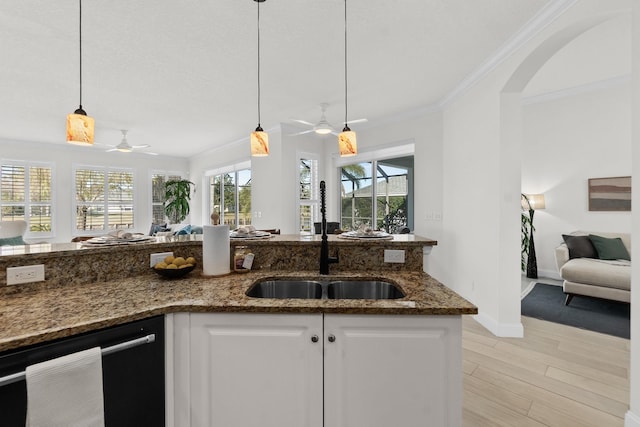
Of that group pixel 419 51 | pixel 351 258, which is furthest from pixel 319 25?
pixel 351 258

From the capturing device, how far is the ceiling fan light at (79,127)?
1.93 m

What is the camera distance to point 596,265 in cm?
336

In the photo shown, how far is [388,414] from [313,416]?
0.97 feet

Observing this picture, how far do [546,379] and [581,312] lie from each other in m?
1.80

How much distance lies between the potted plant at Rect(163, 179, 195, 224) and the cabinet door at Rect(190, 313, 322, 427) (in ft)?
22.2

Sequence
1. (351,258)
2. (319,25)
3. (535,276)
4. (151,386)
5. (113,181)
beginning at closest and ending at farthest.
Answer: (151,386)
(351,258)
(319,25)
(535,276)
(113,181)

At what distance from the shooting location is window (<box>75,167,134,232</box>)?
257 inches

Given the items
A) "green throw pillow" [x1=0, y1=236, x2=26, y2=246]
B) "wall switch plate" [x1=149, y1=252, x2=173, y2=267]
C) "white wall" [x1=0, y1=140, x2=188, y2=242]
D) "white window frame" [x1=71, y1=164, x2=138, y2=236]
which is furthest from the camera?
"white window frame" [x1=71, y1=164, x2=138, y2=236]

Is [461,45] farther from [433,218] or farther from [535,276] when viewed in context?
[535,276]

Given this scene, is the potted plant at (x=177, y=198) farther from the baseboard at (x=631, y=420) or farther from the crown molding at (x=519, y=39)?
the baseboard at (x=631, y=420)

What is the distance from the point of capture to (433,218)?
419 centimetres

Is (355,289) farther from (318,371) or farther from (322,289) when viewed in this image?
(318,371)

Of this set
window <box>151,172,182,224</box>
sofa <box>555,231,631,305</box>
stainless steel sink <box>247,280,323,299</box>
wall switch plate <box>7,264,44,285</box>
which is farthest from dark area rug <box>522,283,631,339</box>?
window <box>151,172,182,224</box>

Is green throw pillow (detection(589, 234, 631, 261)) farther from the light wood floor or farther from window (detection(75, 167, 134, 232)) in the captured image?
window (detection(75, 167, 134, 232))
